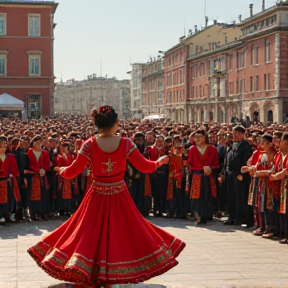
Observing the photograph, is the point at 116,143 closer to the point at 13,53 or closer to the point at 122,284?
the point at 122,284

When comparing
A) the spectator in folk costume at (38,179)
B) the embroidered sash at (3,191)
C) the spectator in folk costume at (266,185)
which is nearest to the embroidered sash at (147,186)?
the spectator in folk costume at (38,179)

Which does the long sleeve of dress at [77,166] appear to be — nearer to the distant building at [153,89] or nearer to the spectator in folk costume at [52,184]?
the spectator in folk costume at [52,184]

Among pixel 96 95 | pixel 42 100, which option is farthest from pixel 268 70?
pixel 96 95

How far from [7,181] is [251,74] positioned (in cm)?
4635

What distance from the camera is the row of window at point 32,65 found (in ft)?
176

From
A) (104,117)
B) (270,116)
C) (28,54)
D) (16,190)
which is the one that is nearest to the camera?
(104,117)

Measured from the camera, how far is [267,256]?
892cm

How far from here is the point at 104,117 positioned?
6.73 m

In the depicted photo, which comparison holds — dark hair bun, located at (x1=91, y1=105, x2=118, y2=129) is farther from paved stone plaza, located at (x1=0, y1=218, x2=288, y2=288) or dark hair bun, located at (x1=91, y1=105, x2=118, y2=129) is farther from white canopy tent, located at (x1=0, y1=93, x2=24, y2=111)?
white canopy tent, located at (x1=0, y1=93, x2=24, y2=111)

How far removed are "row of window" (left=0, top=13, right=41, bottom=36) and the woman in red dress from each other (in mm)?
48612

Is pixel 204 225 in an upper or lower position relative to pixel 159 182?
lower

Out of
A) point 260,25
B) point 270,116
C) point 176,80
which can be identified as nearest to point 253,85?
point 270,116

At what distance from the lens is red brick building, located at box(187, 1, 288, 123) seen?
50156 mm

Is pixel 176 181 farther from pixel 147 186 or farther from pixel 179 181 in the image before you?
pixel 147 186
